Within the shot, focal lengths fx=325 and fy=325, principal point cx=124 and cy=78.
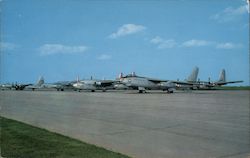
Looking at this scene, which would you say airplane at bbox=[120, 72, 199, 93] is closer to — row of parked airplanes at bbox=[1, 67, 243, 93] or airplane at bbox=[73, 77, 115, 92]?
row of parked airplanes at bbox=[1, 67, 243, 93]

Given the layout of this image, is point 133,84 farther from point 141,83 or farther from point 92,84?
point 92,84

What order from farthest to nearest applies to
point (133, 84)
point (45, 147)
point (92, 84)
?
point (92, 84)
point (133, 84)
point (45, 147)

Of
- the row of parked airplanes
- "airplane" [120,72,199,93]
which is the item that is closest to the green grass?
the row of parked airplanes

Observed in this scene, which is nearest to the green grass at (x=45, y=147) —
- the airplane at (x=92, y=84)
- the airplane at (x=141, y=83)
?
the airplane at (x=141, y=83)

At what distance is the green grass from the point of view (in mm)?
5516

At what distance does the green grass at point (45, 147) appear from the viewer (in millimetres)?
5516

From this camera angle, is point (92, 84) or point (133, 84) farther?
point (92, 84)

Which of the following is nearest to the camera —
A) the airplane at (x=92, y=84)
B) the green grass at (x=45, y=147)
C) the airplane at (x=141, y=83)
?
the green grass at (x=45, y=147)

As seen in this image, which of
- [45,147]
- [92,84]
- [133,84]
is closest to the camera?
[45,147]

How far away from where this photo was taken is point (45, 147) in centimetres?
604

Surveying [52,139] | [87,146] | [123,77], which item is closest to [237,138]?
[87,146]

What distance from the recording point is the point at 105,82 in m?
53.2

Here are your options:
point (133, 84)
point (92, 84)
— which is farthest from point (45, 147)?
point (92, 84)

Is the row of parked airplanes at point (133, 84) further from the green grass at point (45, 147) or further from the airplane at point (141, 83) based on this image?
the green grass at point (45, 147)
